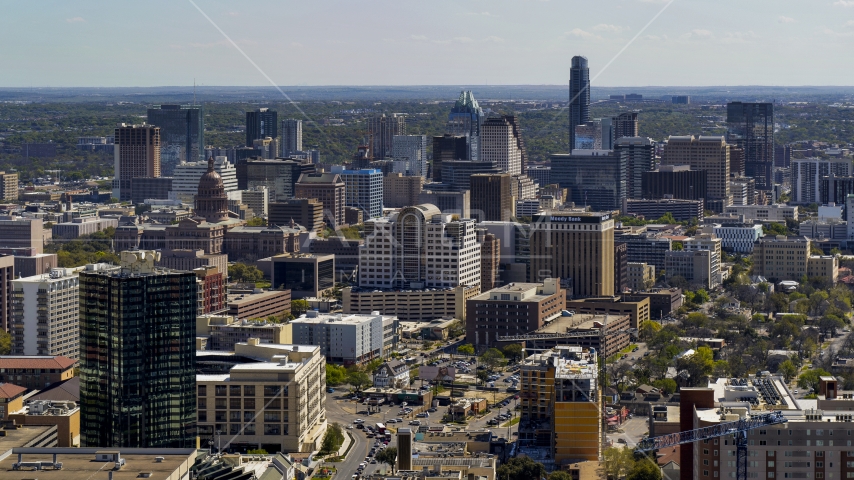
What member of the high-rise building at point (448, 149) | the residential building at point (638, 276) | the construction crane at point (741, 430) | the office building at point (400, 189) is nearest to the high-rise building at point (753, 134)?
the high-rise building at point (448, 149)

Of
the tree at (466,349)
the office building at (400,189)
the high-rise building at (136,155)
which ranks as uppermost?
the high-rise building at (136,155)

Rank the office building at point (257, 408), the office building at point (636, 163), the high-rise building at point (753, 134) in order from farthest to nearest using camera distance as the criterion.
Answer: the high-rise building at point (753, 134) < the office building at point (636, 163) < the office building at point (257, 408)

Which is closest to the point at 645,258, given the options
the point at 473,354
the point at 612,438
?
the point at 473,354

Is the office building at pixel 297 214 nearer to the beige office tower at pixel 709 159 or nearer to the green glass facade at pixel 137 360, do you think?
the beige office tower at pixel 709 159

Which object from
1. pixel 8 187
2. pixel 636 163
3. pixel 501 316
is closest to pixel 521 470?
pixel 501 316

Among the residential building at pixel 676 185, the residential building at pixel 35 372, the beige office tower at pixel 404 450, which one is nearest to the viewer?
the beige office tower at pixel 404 450

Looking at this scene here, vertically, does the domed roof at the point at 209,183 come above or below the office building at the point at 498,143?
below
